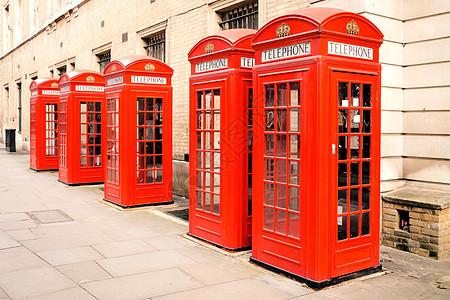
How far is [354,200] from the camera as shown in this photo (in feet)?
16.3

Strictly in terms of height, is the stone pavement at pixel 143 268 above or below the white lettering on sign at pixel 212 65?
below

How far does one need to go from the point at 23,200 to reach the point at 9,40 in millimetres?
26414

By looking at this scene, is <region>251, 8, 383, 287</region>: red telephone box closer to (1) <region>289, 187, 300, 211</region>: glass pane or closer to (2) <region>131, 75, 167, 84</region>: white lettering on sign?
(1) <region>289, 187, 300, 211</region>: glass pane

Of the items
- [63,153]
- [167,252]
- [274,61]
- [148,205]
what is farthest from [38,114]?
[274,61]

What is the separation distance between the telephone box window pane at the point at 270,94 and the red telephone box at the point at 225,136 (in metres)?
0.70

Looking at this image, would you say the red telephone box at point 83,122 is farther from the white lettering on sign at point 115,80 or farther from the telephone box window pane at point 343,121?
the telephone box window pane at point 343,121

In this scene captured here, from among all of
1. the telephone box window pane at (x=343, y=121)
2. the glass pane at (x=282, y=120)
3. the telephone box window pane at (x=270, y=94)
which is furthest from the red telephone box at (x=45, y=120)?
the telephone box window pane at (x=343, y=121)

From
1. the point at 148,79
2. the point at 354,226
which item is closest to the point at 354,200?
the point at 354,226

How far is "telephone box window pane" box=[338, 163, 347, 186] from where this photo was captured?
4.88 meters

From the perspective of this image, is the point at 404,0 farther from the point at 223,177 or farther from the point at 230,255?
the point at 230,255

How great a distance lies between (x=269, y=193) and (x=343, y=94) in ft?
4.68

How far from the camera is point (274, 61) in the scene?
16.6ft

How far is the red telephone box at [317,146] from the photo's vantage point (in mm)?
4617

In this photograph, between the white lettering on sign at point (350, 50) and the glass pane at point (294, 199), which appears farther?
the glass pane at point (294, 199)
